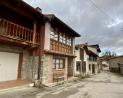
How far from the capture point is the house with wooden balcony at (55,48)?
45.2ft

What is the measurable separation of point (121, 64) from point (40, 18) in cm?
3214

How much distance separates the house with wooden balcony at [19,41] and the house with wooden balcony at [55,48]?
0.73 m

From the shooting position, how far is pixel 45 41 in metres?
13.8

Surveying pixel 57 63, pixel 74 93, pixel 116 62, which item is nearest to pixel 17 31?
pixel 57 63

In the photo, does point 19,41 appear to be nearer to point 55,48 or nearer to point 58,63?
point 55,48

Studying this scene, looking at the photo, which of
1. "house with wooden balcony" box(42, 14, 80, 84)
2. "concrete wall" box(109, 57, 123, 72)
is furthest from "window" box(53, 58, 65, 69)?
"concrete wall" box(109, 57, 123, 72)

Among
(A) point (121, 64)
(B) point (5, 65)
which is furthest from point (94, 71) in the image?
(B) point (5, 65)

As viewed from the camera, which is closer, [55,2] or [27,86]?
[55,2]

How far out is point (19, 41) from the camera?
11.0 m

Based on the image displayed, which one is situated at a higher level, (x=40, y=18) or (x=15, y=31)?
(x=40, y=18)

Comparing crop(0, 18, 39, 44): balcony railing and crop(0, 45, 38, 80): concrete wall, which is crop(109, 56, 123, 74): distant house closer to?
crop(0, 45, 38, 80): concrete wall

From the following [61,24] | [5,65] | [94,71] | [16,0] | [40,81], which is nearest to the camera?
[16,0]

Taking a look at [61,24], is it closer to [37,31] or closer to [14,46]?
[37,31]

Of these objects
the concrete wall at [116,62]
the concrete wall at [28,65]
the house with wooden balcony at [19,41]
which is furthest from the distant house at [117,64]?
the house with wooden balcony at [19,41]
